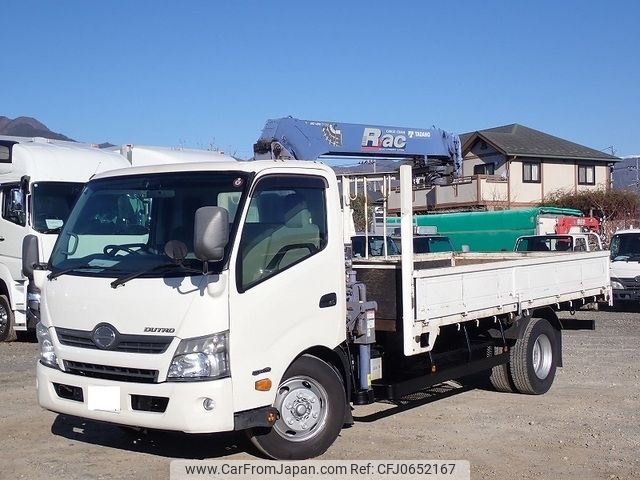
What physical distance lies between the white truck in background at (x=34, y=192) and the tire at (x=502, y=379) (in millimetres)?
6857

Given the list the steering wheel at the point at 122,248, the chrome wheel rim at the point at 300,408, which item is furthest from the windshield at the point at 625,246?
the steering wheel at the point at 122,248

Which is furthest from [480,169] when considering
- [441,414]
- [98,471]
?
[98,471]

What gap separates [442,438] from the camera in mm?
7344

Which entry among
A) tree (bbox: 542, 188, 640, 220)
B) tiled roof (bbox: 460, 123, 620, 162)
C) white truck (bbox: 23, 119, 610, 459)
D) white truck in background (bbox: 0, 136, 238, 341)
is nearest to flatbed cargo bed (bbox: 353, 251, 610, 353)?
white truck (bbox: 23, 119, 610, 459)

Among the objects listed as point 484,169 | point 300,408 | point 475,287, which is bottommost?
point 300,408

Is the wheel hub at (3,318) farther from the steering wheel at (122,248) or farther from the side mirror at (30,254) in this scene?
the steering wheel at (122,248)

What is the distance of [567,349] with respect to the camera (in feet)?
42.1

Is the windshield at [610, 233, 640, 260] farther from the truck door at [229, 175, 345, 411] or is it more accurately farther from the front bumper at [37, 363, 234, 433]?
the front bumper at [37, 363, 234, 433]

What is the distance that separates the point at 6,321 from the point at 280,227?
922cm

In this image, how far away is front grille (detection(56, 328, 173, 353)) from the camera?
5766 mm

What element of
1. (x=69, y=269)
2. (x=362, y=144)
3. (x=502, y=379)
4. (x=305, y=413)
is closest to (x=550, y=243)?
(x=502, y=379)

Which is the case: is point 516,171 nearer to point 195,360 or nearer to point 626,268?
point 626,268

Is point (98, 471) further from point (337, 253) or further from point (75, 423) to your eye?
point (337, 253)

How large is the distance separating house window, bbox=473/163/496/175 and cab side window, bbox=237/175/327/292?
34.7m
